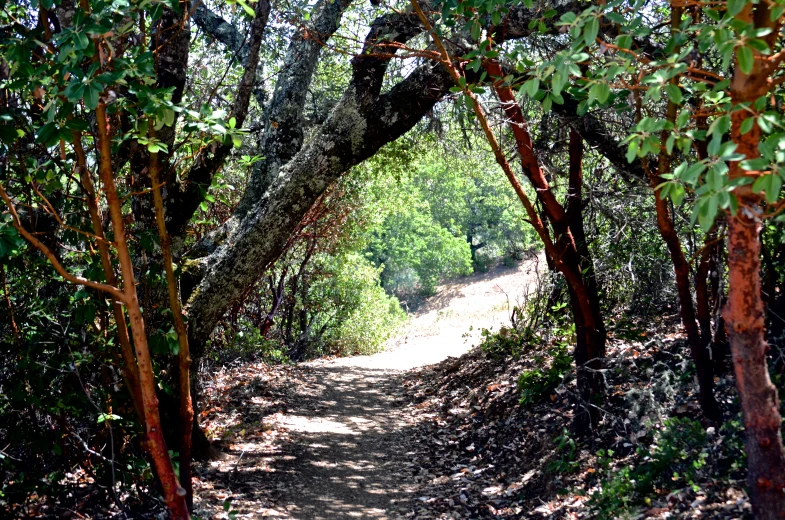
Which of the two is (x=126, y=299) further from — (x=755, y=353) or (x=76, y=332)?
(x=755, y=353)

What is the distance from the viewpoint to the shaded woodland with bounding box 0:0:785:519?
7.93ft

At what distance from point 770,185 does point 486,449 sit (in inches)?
186

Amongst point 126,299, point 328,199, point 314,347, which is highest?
point 328,199

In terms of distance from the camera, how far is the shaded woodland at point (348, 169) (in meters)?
2.42

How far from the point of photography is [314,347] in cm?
1576

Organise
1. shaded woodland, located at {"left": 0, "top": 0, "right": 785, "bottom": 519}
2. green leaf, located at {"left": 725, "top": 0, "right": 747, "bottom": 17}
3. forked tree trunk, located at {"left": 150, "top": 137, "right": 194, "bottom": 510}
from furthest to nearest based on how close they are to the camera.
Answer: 1. forked tree trunk, located at {"left": 150, "top": 137, "right": 194, "bottom": 510}
2. shaded woodland, located at {"left": 0, "top": 0, "right": 785, "bottom": 519}
3. green leaf, located at {"left": 725, "top": 0, "right": 747, "bottom": 17}

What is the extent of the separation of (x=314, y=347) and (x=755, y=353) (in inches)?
544

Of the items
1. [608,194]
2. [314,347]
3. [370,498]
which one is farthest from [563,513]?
[314,347]

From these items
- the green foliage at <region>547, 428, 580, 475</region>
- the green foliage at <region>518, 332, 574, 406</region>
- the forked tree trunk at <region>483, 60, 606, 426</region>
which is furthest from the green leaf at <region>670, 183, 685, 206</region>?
the green foliage at <region>518, 332, 574, 406</region>

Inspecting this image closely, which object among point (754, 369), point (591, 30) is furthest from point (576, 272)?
point (591, 30)

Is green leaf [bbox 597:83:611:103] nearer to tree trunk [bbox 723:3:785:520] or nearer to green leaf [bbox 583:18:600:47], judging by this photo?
green leaf [bbox 583:18:600:47]

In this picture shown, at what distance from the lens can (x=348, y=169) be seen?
6.06 metres

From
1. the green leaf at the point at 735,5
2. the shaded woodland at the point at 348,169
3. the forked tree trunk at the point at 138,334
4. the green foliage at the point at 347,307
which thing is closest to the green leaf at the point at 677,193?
the shaded woodland at the point at 348,169

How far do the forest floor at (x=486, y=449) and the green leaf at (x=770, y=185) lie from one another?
1.99 m
